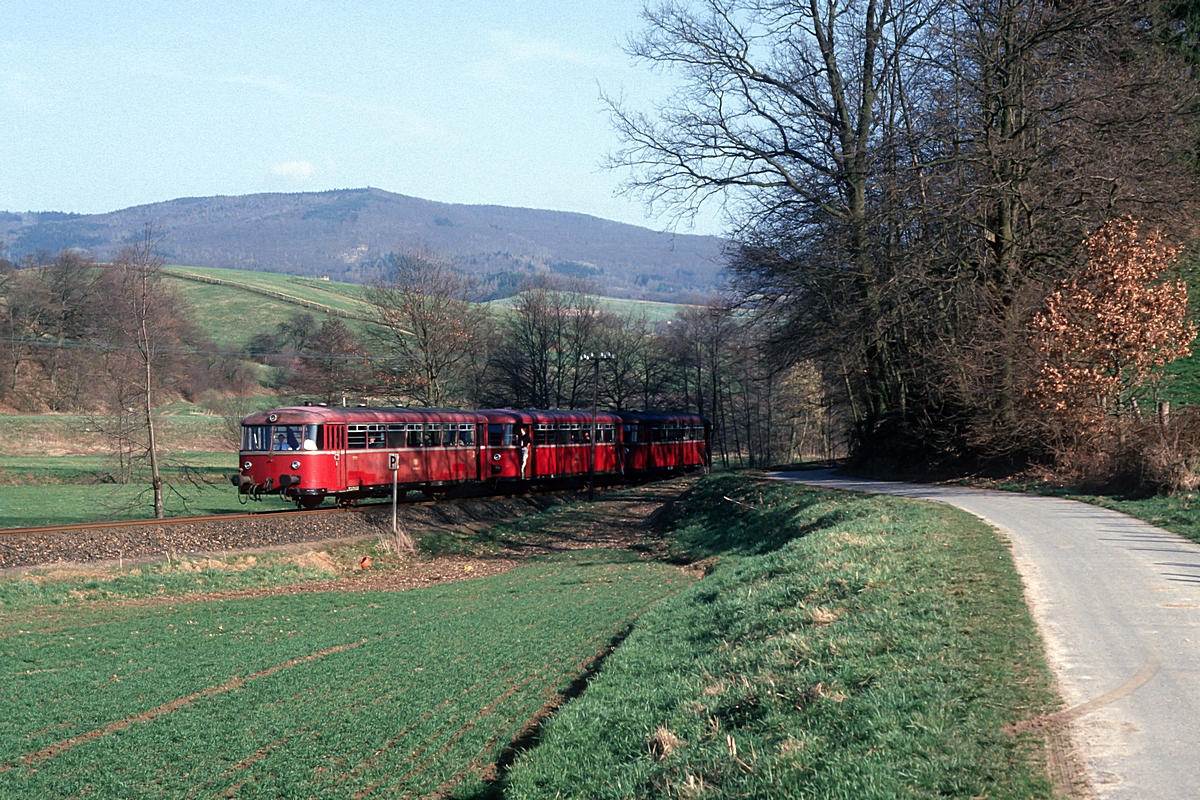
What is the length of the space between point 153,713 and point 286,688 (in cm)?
160

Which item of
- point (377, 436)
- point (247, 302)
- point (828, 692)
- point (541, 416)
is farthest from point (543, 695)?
point (247, 302)

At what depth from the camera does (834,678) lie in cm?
816

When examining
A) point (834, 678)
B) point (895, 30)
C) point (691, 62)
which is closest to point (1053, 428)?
point (895, 30)

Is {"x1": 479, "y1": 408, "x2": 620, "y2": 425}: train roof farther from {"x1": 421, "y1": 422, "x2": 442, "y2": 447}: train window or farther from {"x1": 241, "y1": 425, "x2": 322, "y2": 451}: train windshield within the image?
{"x1": 241, "y1": 425, "x2": 322, "y2": 451}: train windshield

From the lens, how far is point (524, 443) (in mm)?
40344

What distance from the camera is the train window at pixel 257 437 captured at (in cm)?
3048

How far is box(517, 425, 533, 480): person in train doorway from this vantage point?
40062 mm

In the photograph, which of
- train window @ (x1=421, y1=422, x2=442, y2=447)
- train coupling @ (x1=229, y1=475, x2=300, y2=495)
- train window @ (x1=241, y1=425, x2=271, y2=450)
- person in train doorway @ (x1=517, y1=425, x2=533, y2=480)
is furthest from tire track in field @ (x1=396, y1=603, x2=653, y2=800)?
person in train doorway @ (x1=517, y1=425, x2=533, y2=480)

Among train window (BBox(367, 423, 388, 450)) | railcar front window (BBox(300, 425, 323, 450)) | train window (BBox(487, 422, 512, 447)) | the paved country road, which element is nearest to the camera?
the paved country road

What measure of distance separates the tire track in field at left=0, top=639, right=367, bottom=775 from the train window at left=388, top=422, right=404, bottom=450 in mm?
17848

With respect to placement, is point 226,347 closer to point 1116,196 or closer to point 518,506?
point 518,506

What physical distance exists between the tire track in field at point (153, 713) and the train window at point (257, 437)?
53.7 feet

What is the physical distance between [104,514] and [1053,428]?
101 feet

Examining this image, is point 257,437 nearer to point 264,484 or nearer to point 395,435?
point 264,484
